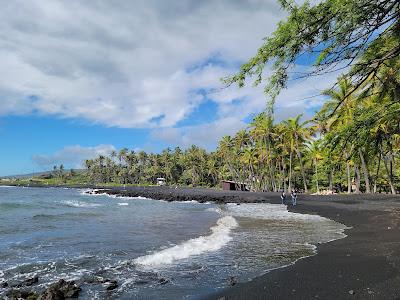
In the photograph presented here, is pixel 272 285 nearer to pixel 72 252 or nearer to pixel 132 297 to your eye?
pixel 132 297

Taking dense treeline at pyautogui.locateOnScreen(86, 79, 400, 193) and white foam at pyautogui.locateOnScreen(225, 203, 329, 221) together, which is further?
white foam at pyautogui.locateOnScreen(225, 203, 329, 221)

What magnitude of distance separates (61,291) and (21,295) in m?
0.98

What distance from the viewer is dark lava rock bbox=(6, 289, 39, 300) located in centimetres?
866

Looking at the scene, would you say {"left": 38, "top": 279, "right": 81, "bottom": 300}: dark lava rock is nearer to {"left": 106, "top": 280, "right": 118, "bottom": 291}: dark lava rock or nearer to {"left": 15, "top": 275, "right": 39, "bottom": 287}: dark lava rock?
{"left": 106, "top": 280, "right": 118, "bottom": 291}: dark lava rock

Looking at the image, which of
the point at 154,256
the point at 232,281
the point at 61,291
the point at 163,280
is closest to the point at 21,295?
the point at 61,291

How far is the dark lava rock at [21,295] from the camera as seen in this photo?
8.66m

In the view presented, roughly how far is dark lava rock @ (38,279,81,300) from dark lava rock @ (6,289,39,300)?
1.11ft

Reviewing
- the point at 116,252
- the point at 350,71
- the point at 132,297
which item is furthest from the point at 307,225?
the point at 350,71

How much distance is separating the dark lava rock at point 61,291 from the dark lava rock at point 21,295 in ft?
1.11

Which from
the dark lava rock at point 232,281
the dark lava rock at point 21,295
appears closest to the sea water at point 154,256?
the dark lava rock at point 232,281

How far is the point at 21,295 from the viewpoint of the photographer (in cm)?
878

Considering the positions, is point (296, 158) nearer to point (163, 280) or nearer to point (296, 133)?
point (296, 133)

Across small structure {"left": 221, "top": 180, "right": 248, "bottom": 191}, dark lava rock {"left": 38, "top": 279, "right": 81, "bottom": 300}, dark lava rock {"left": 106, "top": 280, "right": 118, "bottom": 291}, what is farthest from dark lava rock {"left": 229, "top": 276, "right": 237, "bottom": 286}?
small structure {"left": 221, "top": 180, "right": 248, "bottom": 191}

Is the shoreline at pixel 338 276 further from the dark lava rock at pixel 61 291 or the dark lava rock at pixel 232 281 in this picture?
the dark lava rock at pixel 61 291
